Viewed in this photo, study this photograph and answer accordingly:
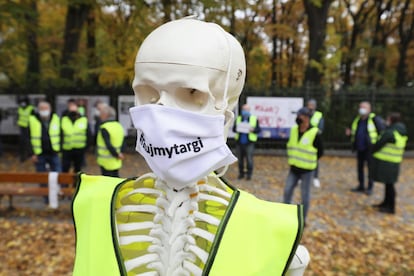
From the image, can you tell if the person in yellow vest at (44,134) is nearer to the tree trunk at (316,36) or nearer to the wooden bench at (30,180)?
the wooden bench at (30,180)

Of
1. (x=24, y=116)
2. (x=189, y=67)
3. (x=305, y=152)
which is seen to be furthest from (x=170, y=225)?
(x=24, y=116)

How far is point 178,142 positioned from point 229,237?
404mm

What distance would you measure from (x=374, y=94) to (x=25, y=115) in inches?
438

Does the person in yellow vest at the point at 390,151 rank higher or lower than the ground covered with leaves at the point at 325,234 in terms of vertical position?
higher

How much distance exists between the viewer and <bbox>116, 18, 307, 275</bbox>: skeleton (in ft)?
5.03

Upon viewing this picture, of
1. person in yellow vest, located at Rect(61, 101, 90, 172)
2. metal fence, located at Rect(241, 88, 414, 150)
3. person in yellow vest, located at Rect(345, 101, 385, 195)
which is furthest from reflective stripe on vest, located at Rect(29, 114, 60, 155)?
metal fence, located at Rect(241, 88, 414, 150)

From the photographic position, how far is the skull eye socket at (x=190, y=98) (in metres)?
1.60

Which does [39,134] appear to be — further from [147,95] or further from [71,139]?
[147,95]

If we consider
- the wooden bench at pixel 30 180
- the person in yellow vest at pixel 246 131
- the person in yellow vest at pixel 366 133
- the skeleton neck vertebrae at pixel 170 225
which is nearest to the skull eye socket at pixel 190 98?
the skeleton neck vertebrae at pixel 170 225

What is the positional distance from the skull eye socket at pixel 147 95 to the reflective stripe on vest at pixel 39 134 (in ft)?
20.8

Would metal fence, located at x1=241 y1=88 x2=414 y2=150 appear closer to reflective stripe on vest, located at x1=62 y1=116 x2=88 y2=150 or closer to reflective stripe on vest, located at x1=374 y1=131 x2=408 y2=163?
reflective stripe on vest, located at x1=374 y1=131 x2=408 y2=163

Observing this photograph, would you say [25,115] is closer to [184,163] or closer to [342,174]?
[342,174]

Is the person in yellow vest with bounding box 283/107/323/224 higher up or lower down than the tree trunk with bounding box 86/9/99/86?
lower down

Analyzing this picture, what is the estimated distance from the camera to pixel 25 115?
11.2 metres
